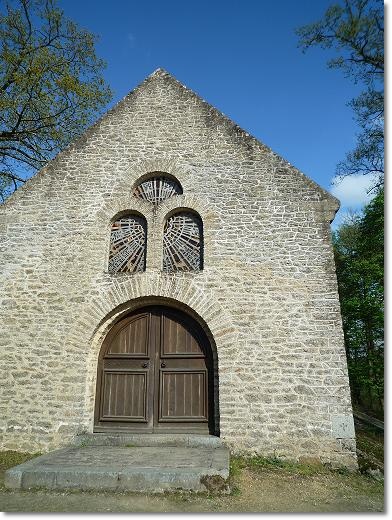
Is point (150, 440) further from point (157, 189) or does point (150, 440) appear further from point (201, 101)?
point (201, 101)

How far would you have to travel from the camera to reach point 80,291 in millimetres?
7656

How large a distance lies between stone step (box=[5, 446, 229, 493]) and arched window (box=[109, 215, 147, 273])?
3.58 meters

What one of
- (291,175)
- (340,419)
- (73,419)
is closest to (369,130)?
(291,175)

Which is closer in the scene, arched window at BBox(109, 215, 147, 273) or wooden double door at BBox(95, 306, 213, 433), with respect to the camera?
wooden double door at BBox(95, 306, 213, 433)

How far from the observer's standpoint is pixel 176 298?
24.1 ft

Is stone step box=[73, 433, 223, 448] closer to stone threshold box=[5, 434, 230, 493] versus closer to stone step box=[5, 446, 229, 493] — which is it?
stone threshold box=[5, 434, 230, 493]

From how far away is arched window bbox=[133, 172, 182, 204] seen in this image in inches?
328

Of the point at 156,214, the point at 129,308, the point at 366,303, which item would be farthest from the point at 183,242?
the point at 366,303

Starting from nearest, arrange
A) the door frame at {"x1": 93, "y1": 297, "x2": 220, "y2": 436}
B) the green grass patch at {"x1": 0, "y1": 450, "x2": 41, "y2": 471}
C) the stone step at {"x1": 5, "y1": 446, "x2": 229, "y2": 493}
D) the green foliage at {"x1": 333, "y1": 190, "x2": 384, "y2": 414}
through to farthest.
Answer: the stone step at {"x1": 5, "y1": 446, "x2": 229, "y2": 493}
the green grass patch at {"x1": 0, "y1": 450, "x2": 41, "y2": 471}
the door frame at {"x1": 93, "y1": 297, "x2": 220, "y2": 436}
the green foliage at {"x1": 333, "y1": 190, "x2": 384, "y2": 414}

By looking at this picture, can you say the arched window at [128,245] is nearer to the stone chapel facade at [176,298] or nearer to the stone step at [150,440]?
the stone chapel facade at [176,298]

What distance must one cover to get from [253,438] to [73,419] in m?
3.24

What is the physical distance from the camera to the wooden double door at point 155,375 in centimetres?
714

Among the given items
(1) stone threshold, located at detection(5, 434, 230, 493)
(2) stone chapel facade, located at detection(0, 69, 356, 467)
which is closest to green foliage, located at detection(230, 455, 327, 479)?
(2) stone chapel facade, located at detection(0, 69, 356, 467)

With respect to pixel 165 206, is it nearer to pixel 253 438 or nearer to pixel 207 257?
pixel 207 257
